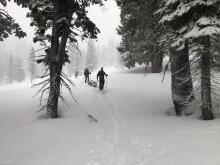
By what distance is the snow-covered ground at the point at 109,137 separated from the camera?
24.7 feet

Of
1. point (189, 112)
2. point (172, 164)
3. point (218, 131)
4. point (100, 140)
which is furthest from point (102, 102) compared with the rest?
point (172, 164)

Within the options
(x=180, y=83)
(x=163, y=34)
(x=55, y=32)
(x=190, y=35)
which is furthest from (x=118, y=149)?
(x=55, y=32)

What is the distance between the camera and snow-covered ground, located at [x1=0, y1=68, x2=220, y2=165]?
297 inches

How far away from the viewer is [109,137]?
391 inches

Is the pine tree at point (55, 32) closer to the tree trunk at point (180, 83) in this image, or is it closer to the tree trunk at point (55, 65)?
the tree trunk at point (55, 65)

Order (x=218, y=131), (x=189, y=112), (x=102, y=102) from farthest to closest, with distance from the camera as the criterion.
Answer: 1. (x=102, y=102)
2. (x=189, y=112)
3. (x=218, y=131)

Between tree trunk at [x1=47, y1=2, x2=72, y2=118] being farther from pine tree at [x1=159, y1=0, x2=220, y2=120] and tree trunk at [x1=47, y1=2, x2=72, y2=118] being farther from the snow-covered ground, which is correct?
pine tree at [x1=159, y1=0, x2=220, y2=120]

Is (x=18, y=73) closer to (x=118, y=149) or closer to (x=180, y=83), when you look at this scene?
(x=180, y=83)

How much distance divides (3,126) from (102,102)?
23.1 ft

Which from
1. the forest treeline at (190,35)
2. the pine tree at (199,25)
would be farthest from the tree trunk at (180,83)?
the pine tree at (199,25)

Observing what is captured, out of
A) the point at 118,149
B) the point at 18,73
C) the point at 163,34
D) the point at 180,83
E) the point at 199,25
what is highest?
the point at 163,34

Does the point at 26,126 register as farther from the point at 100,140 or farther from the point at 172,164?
the point at 172,164

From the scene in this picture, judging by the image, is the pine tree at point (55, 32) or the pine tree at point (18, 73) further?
the pine tree at point (18, 73)

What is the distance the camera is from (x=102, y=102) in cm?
1758
